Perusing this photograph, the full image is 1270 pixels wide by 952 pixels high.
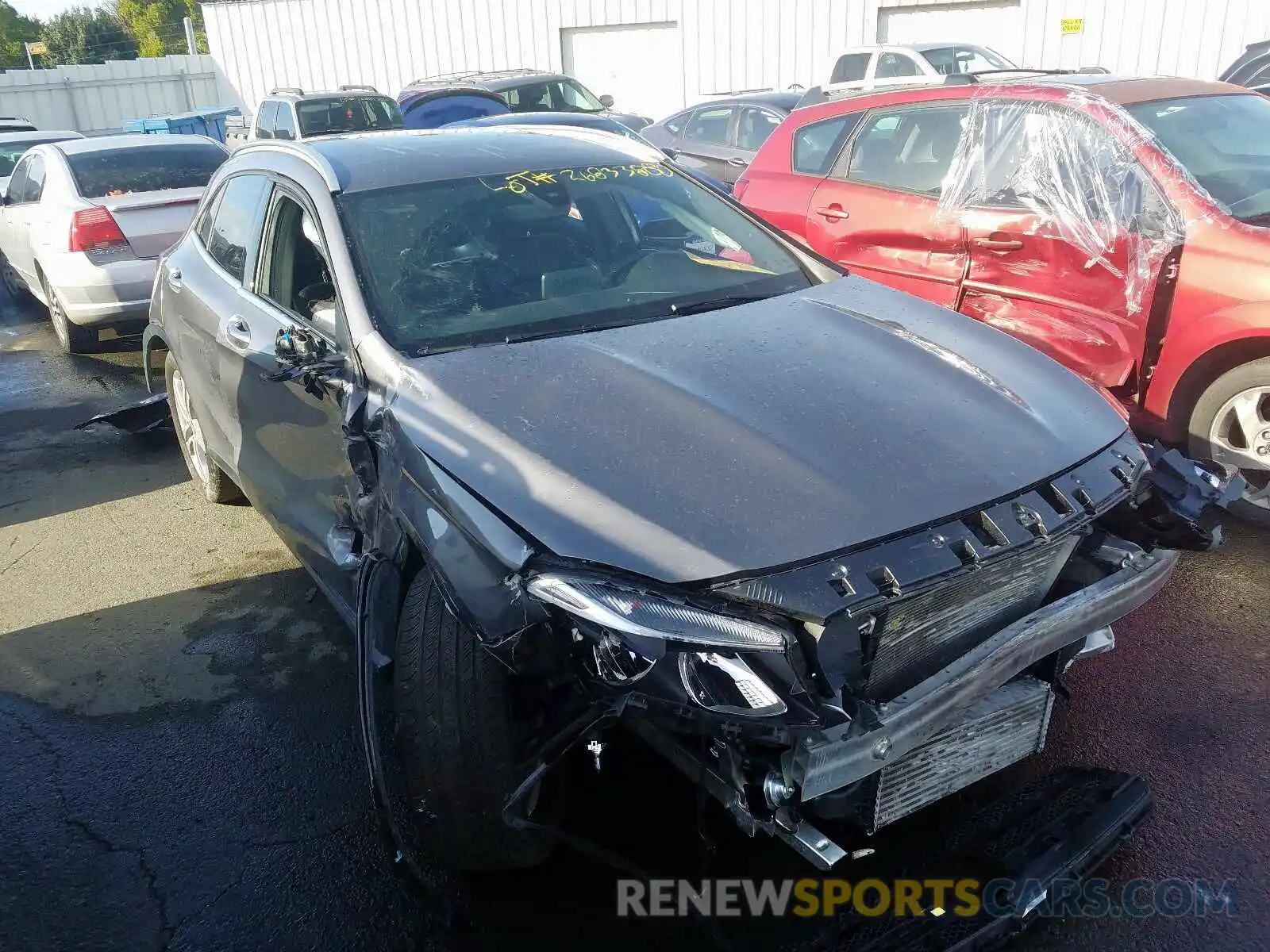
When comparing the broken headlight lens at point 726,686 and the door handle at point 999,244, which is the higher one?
the door handle at point 999,244

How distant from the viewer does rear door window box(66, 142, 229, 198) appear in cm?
819

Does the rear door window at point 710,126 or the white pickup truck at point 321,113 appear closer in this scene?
the rear door window at point 710,126

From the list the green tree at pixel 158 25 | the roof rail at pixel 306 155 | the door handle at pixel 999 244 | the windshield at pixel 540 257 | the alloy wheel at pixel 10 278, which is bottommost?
the alloy wheel at pixel 10 278

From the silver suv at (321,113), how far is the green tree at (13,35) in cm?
3910

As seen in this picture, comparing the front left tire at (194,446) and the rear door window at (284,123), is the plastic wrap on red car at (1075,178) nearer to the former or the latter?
the front left tire at (194,446)

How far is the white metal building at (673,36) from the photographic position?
17234mm

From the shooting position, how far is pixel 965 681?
2.30m

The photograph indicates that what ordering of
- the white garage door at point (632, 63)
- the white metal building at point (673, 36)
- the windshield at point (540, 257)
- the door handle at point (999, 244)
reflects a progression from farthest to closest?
1. the white garage door at point (632, 63)
2. the white metal building at point (673, 36)
3. the door handle at point (999, 244)
4. the windshield at point (540, 257)

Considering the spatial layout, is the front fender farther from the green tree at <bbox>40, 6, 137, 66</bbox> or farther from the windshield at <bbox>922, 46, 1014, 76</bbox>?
the green tree at <bbox>40, 6, 137, 66</bbox>

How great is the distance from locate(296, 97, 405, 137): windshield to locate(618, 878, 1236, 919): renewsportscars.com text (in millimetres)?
12919

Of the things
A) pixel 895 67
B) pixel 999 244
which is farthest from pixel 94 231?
pixel 895 67

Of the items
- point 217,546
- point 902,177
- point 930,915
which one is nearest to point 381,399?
point 930,915

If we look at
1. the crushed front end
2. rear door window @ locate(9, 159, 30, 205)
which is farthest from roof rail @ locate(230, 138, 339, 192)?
rear door window @ locate(9, 159, 30, 205)

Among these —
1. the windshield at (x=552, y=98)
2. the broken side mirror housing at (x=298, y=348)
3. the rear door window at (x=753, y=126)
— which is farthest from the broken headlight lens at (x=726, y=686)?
the windshield at (x=552, y=98)
